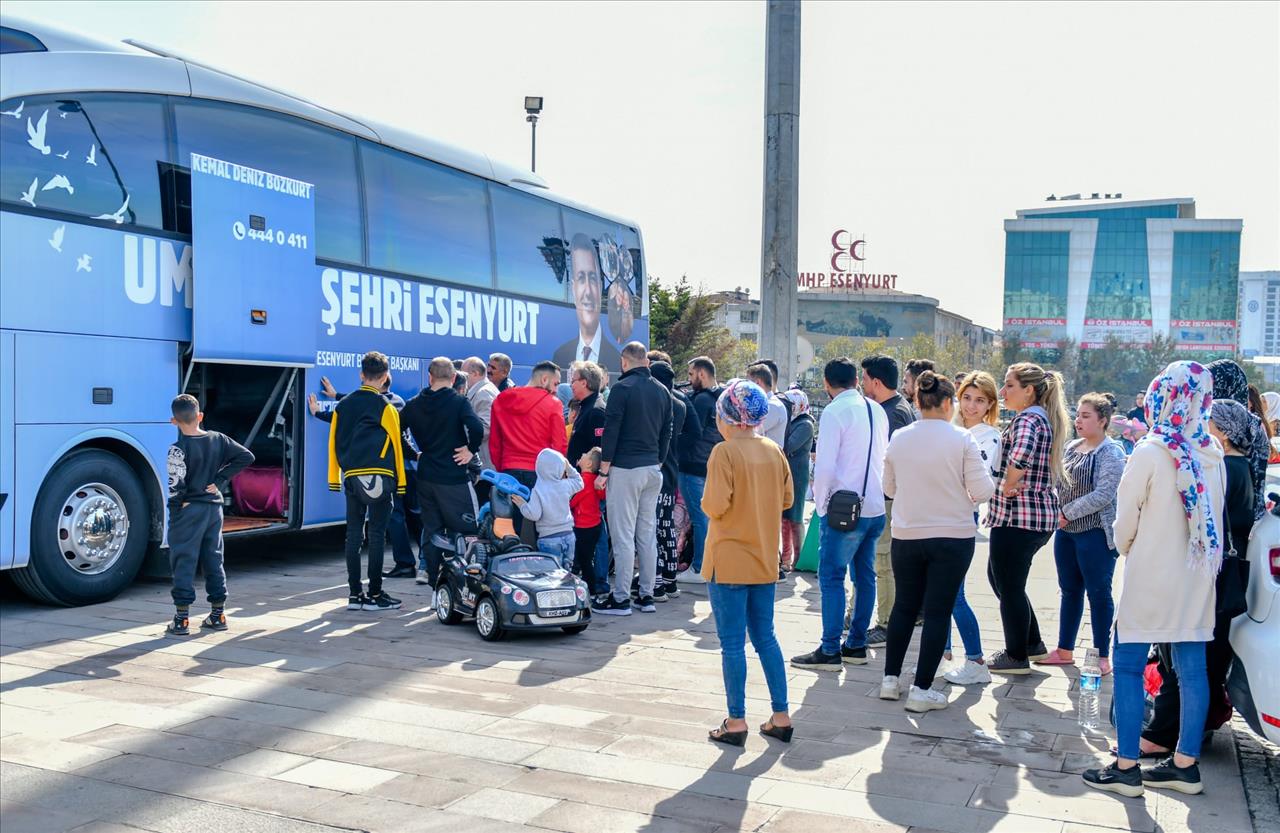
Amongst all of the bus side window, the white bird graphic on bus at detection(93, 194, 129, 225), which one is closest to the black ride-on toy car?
the white bird graphic on bus at detection(93, 194, 129, 225)

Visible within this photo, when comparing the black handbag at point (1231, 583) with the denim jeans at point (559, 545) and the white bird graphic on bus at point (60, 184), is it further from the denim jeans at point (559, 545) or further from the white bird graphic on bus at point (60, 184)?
the white bird graphic on bus at point (60, 184)

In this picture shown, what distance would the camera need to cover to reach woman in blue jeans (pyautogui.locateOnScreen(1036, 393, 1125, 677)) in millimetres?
7316

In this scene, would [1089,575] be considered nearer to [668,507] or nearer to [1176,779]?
[1176,779]

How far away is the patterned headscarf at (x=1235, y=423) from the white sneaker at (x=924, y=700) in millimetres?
2101

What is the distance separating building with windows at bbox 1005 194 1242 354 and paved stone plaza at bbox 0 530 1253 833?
13373 cm

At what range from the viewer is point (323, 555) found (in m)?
13.0

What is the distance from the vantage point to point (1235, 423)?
5.70m

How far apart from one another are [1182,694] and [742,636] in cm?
205

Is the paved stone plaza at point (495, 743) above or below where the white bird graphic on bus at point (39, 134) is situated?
below

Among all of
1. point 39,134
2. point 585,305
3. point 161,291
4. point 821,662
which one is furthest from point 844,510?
point 585,305

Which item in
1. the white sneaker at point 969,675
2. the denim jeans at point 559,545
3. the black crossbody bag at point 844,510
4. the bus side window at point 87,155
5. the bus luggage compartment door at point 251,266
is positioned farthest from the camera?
the bus luggage compartment door at point 251,266

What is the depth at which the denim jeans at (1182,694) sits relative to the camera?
5258mm

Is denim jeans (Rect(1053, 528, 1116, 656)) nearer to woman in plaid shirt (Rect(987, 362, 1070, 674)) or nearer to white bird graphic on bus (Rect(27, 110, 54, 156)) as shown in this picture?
woman in plaid shirt (Rect(987, 362, 1070, 674))

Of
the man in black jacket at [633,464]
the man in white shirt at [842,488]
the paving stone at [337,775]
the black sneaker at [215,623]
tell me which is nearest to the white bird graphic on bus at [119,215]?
the black sneaker at [215,623]
